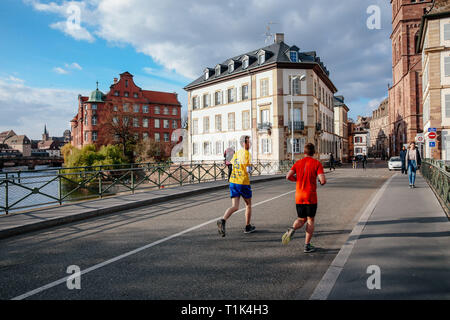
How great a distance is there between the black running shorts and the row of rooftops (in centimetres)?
3078

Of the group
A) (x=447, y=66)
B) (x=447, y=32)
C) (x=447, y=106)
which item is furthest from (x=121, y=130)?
(x=447, y=32)

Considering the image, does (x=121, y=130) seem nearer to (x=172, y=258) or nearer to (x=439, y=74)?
(x=439, y=74)

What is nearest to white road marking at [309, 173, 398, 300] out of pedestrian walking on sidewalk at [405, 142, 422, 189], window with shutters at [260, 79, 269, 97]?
pedestrian walking on sidewalk at [405, 142, 422, 189]

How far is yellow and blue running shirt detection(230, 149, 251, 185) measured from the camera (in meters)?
5.97

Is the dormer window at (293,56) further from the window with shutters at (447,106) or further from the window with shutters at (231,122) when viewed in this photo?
the window with shutters at (447,106)

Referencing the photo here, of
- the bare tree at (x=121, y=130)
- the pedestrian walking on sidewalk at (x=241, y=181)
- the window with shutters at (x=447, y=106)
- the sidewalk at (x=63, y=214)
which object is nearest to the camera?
the pedestrian walking on sidewalk at (x=241, y=181)

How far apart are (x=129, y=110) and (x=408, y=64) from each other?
4574 cm

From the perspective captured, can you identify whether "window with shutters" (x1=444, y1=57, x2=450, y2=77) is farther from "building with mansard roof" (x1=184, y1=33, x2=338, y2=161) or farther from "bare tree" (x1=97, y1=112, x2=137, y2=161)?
"bare tree" (x1=97, y1=112, x2=137, y2=161)

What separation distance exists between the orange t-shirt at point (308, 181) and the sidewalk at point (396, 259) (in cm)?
93

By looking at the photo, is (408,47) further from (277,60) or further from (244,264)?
(244,264)

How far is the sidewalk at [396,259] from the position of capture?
10.6 feet

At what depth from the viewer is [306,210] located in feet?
15.8

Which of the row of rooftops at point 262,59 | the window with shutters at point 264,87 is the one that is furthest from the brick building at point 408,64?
the window with shutters at point 264,87
